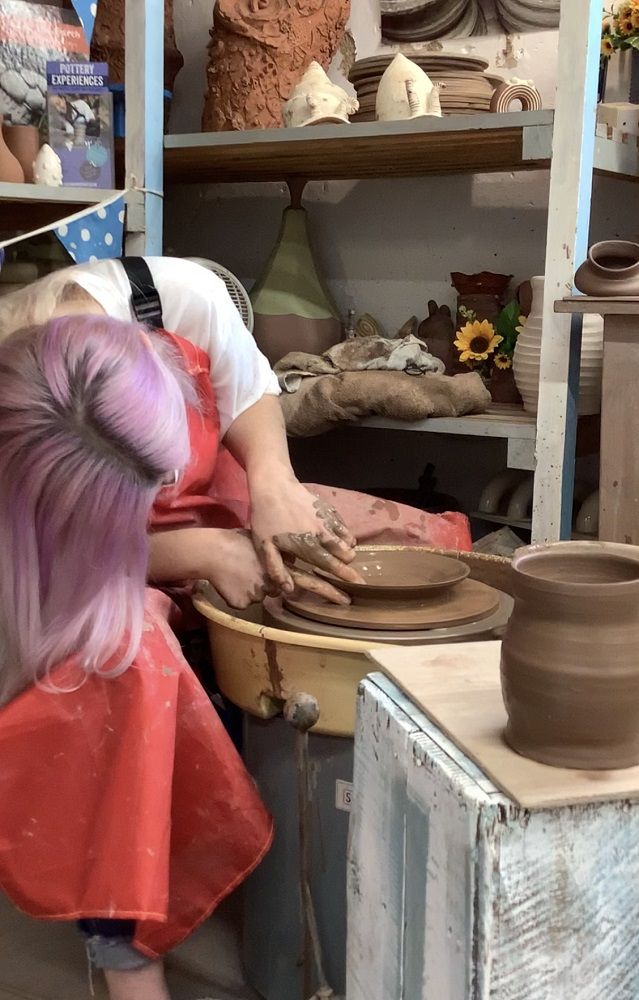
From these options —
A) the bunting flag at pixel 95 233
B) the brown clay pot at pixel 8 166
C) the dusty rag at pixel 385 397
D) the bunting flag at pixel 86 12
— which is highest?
the bunting flag at pixel 86 12

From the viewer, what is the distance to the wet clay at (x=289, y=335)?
2.17 meters

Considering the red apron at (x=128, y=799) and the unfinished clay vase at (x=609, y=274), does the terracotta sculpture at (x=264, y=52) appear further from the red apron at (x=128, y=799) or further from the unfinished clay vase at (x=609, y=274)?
the red apron at (x=128, y=799)

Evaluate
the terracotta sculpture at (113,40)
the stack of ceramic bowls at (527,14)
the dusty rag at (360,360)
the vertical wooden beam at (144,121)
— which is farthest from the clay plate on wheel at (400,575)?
the terracotta sculpture at (113,40)

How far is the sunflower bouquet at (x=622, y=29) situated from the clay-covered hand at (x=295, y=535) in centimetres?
115

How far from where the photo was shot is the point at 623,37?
72.7 inches

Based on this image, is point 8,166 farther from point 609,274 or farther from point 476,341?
point 609,274

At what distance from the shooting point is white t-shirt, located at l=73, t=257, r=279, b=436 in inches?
54.8

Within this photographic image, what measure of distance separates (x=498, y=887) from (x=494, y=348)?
63.5 inches

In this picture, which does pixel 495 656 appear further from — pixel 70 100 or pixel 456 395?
pixel 70 100

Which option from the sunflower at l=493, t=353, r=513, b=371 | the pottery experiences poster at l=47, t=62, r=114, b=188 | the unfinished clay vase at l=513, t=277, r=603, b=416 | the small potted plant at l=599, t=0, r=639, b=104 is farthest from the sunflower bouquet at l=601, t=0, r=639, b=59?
the pottery experiences poster at l=47, t=62, r=114, b=188

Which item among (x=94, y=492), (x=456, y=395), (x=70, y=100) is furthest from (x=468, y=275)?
(x=94, y=492)

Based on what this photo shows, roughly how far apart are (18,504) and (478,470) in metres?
1.53

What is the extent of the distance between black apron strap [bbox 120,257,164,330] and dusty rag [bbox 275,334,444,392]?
59 centimetres

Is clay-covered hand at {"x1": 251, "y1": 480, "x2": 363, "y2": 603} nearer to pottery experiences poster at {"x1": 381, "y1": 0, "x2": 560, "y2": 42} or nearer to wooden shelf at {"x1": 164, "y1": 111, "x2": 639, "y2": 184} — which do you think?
wooden shelf at {"x1": 164, "y1": 111, "x2": 639, "y2": 184}
